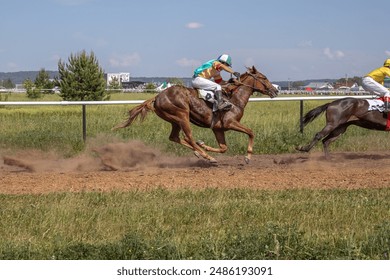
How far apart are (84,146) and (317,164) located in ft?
20.4

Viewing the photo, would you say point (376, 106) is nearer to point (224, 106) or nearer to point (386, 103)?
point (386, 103)

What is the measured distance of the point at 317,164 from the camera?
1590 cm

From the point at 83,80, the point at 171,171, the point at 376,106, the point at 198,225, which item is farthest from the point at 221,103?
the point at 83,80

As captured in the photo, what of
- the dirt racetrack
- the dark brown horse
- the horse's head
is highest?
the horse's head

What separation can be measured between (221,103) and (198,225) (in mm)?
6915

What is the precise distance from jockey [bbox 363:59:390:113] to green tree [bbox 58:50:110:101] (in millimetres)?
48554

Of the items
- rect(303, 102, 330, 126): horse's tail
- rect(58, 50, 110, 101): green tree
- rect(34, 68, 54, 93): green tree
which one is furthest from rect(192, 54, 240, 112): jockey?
rect(34, 68, 54, 93): green tree

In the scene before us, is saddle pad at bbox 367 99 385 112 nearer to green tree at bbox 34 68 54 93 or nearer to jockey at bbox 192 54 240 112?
jockey at bbox 192 54 240 112

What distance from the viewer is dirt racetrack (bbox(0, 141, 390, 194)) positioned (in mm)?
12633

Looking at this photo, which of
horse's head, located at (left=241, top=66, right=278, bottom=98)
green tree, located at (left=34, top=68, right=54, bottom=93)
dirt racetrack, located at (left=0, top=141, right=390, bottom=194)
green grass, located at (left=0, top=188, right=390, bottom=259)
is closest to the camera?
green grass, located at (left=0, top=188, right=390, bottom=259)

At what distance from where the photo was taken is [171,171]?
14.7 meters

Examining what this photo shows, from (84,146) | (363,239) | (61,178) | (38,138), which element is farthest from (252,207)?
(38,138)

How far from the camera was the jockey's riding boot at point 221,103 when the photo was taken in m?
15.4
